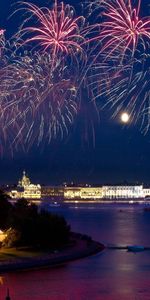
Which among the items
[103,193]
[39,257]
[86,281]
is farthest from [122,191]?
[86,281]

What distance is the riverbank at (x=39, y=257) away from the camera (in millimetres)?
23502

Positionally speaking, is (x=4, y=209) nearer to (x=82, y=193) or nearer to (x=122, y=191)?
(x=82, y=193)

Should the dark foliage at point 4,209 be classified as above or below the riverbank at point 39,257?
above

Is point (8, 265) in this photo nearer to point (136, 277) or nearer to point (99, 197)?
point (136, 277)

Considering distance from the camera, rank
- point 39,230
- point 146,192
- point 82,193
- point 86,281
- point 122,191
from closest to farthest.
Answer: point 86,281 < point 39,230 < point 82,193 < point 146,192 < point 122,191

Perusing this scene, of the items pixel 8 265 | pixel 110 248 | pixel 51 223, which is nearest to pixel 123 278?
pixel 8 265

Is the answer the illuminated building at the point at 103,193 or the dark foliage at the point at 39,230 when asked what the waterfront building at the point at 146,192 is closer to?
the illuminated building at the point at 103,193

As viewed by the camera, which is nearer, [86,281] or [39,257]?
[86,281]

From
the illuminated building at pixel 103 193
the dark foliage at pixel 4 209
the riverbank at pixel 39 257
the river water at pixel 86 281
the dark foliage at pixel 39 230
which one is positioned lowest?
the river water at pixel 86 281

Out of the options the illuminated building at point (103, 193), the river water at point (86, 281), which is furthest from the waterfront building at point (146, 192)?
the river water at point (86, 281)

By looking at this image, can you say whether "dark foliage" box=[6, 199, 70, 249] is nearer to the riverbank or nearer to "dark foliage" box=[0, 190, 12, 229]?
the riverbank

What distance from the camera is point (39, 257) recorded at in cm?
2542

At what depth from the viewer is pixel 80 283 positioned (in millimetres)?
21062

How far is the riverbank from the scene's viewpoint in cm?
2350
